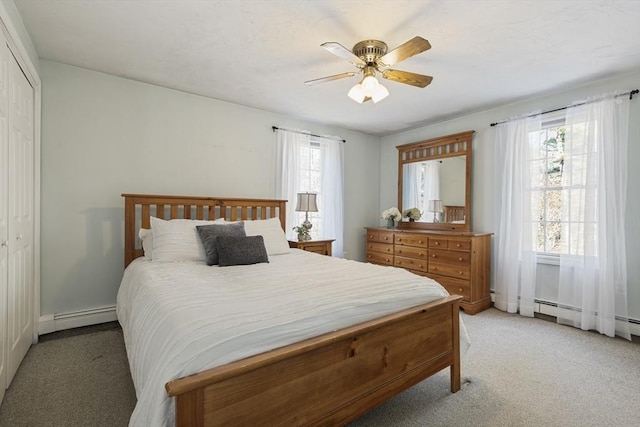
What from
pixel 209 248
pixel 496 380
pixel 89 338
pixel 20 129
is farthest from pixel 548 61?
pixel 89 338

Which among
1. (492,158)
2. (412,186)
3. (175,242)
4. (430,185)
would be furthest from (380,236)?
(175,242)

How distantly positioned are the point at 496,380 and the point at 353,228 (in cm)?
318

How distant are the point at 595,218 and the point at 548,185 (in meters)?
0.57

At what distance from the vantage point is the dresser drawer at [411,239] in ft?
13.4

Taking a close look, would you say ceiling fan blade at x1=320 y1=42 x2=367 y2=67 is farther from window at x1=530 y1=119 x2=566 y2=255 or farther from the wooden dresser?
window at x1=530 y1=119 x2=566 y2=255

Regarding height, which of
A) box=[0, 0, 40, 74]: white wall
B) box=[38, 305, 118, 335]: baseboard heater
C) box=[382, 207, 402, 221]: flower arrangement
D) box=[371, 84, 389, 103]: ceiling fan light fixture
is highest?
box=[0, 0, 40, 74]: white wall

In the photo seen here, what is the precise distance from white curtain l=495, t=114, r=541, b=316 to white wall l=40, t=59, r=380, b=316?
324 cm

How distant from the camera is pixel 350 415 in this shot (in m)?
1.53

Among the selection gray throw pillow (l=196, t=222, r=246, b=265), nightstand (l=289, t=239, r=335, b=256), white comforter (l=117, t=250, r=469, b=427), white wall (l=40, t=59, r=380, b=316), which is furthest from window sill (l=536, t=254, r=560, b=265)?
white wall (l=40, t=59, r=380, b=316)

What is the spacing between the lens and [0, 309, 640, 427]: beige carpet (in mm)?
1763

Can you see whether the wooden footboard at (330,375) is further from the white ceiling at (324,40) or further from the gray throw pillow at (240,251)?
the white ceiling at (324,40)

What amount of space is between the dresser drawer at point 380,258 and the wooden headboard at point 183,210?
60.5 inches

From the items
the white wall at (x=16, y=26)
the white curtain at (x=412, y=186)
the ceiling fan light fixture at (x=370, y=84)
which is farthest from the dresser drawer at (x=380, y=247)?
the white wall at (x=16, y=26)

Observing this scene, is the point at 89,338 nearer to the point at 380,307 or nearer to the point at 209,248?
the point at 209,248
